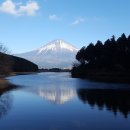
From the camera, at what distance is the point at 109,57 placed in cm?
9562

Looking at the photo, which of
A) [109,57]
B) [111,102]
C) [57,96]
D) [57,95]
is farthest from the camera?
[109,57]

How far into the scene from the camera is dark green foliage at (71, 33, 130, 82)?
289ft

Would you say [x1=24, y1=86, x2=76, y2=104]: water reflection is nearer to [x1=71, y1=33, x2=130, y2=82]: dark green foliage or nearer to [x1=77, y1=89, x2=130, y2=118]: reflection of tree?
[x1=77, y1=89, x2=130, y2=118]: reflection of tree

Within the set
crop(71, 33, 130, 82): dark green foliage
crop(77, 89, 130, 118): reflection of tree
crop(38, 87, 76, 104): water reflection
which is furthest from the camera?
crop(71, 33, 130, 82): dark green foliage

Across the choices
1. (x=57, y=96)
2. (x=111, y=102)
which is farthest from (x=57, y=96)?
(x=111, y=102)

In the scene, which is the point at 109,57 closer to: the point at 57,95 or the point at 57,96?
the point at 57,95

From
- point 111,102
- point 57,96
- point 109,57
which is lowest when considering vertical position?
point 111,102

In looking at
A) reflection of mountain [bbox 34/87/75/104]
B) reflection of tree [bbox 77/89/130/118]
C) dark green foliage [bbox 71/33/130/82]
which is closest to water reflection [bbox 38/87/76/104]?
reflection of mountain [bbox 34/87/75/104]

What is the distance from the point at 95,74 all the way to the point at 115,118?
8032cm

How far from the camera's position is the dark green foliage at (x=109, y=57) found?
88.1 meters

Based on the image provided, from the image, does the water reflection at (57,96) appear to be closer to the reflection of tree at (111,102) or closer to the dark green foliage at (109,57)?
the reflection of tree at (111,102)

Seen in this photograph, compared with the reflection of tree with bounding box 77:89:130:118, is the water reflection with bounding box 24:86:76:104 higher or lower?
higher

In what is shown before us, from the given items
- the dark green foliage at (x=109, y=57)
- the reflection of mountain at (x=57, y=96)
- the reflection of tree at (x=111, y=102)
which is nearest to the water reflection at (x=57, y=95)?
the reflection of mountain at (x=57, y=96)

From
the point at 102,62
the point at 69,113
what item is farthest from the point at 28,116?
the point at 102,62
